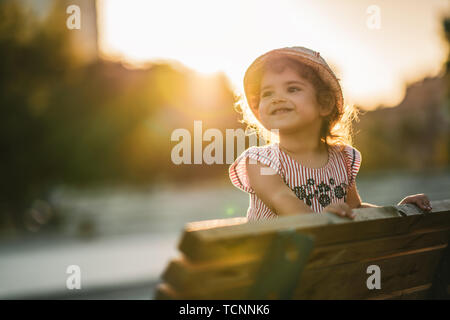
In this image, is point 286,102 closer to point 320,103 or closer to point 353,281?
point 320,103

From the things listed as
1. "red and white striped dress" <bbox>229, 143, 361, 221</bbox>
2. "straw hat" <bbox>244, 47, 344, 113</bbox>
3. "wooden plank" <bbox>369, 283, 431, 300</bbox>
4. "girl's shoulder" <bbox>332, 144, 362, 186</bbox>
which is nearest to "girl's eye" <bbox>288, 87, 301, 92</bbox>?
"straw hat" <bbox>244, 47, 344, 113</bbox>

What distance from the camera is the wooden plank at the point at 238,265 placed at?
3.53 ft

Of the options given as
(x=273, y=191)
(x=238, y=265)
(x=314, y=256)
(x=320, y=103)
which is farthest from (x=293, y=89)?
(x=238, y=265)

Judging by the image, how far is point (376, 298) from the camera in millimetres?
1566

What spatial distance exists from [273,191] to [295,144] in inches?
15.8

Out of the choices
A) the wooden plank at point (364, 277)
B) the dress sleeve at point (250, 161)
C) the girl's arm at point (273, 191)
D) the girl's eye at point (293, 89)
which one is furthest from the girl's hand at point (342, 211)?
the girl's eye at point (293, 89)

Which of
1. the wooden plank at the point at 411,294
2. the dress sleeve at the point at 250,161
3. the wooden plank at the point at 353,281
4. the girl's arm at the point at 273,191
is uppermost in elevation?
the dress sleeve at the point at 250,161

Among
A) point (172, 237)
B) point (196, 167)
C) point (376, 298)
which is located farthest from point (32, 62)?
point (196, 167)

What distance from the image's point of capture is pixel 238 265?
1129 mm

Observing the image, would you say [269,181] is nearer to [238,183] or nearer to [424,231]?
[238,183]

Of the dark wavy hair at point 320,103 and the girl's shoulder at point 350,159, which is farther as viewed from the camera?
the girl's shoulder at point 350,159

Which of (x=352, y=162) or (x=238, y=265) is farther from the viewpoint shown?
(x=352, y=162)

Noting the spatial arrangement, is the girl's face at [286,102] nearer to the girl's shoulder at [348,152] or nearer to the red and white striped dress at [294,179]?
the red and white striped dress at [294,179]

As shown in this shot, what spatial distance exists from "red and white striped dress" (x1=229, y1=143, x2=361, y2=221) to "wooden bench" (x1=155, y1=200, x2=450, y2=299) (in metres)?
0.60
